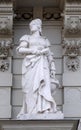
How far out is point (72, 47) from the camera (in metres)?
12.8

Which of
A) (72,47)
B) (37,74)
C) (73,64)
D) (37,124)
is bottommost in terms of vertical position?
(37,124)

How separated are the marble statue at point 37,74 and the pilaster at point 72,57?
1.85 ft

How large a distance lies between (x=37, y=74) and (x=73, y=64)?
1104mm

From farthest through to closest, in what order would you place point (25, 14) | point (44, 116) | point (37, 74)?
point (25, 14), point (37, 74), point (44, 116)

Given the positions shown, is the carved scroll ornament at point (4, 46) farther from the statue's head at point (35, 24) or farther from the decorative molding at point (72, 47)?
the decorative molding at point (72, 47)

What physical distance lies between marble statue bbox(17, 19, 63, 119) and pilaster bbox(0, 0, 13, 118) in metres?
0.50

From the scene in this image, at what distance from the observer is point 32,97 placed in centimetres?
1185

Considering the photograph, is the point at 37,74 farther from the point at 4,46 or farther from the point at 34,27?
the point at 4,46

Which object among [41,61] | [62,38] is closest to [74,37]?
[62,38]

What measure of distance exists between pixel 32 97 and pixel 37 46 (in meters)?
0.89

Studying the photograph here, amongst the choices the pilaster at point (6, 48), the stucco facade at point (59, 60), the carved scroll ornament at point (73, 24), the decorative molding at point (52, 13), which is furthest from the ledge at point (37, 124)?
the decorative molding at point (52, 13)

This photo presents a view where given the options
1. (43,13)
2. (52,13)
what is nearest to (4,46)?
(43,13)

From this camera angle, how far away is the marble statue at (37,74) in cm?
1180

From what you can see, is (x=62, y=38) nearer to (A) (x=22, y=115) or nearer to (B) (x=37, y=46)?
(B) (x=37, y=46)
